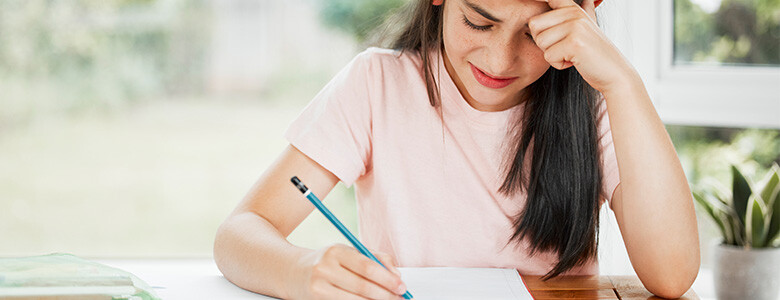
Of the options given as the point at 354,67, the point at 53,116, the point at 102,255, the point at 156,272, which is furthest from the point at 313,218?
the point at 156,272

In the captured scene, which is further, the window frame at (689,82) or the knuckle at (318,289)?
the window frame at (689,82)

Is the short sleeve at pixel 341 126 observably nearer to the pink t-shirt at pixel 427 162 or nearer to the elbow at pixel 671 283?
the pink t-shirt at pixel 427 162

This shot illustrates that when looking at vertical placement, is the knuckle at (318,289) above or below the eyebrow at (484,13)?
below

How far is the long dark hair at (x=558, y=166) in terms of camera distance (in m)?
1.10

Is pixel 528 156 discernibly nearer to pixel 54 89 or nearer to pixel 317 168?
pixel 317 168

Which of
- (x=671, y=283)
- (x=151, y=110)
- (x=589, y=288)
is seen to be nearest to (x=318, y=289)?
(x=589, y=288)

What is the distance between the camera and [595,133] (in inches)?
44.2

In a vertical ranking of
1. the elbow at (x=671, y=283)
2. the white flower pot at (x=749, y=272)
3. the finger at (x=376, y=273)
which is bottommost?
the white flower pot at (x=749, y=272)

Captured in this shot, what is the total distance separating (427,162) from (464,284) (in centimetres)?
29

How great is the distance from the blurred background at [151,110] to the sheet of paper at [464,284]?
1.35 m

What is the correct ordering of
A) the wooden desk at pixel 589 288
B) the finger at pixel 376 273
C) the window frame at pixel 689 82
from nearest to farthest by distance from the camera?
the finger at pixel 376 273 → the wooden desk at pixel 589 288 → the window frame at pixel 689 82

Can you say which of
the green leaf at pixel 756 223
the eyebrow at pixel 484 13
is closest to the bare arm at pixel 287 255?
the eyebrow at pixel 484 13

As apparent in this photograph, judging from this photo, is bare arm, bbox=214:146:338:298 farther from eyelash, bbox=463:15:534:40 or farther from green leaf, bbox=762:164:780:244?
green leaf, bbox=762:164:780:244

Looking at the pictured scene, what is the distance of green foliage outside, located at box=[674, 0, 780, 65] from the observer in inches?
77.5
